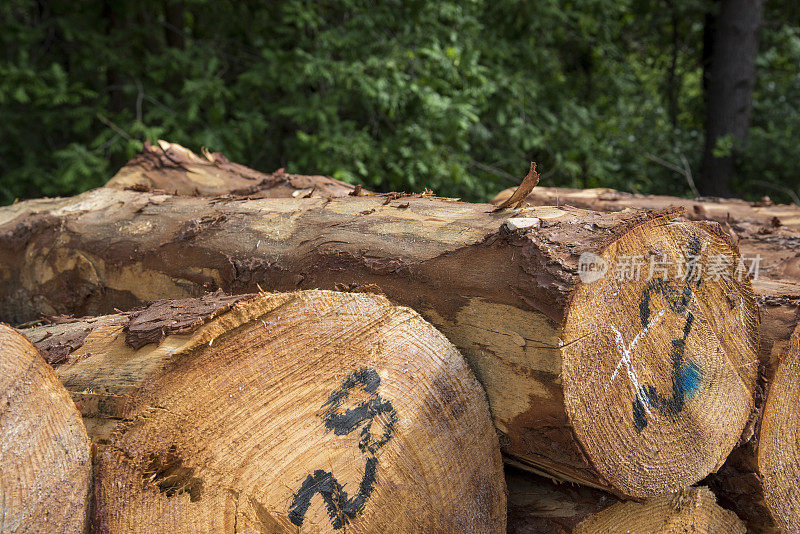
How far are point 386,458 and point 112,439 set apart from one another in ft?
1.75

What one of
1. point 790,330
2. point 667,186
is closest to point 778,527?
point 790,330

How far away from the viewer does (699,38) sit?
25.0 feet

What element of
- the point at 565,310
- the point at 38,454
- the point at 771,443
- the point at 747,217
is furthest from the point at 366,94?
the point at 38,454

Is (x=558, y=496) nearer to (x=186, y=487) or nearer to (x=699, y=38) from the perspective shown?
(x=186, y=487)

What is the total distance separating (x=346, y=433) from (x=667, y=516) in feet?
2.95

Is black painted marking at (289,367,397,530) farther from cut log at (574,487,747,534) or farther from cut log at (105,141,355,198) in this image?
cut log at (105,141,355,198)

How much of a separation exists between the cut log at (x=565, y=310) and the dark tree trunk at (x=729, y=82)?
535 cm

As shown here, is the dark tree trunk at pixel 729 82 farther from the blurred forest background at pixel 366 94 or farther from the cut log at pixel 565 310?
the cut log at pixel 565 310

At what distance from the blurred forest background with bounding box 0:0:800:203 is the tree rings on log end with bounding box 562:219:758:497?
3201 millimetres

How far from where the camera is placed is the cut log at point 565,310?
4.45 feet

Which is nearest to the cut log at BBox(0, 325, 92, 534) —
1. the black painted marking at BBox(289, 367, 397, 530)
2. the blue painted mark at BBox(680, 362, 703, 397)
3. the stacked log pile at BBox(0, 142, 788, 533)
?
the stacked log pile at BBox(0, 142, 788, 533)

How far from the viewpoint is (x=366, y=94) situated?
15.9ft

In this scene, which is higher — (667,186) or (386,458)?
(386,458)

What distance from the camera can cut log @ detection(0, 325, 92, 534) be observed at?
3.79ft
